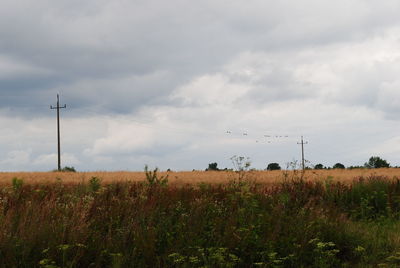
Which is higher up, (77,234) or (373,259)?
(77,234)

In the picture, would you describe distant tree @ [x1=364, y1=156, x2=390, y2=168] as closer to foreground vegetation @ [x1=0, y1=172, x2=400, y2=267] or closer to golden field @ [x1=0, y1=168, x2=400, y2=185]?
golden field @ [x1=0, y1=168, x2=400, y2=185]

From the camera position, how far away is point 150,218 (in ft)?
26.8

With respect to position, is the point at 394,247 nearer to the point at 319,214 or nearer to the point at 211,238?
the point at 319,214

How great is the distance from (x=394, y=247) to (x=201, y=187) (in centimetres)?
655

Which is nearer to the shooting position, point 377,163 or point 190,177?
point 190,177

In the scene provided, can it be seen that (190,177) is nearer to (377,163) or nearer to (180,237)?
(180,237)

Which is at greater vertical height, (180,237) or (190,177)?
(190,177)

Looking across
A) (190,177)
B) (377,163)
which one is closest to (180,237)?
(190,177)

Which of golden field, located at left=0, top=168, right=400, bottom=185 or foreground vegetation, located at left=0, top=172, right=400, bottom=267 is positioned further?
golden field, located at left=0, top=168, right=400, bottom=185

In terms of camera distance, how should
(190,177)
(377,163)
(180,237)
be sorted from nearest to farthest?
(180,237), (190,177), (377,163)

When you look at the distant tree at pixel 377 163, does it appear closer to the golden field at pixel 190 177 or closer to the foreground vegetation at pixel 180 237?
the golden field at pixel 190 177

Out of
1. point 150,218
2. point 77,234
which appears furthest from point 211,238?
point 77,234

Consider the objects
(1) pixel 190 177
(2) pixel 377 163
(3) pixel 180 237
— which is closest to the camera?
(3) pixel 180 237

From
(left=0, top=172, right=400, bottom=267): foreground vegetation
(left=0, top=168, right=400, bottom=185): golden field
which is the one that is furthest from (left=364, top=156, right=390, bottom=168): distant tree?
(left=0, top=172, right=400, bottom=267): foreground vegetation
